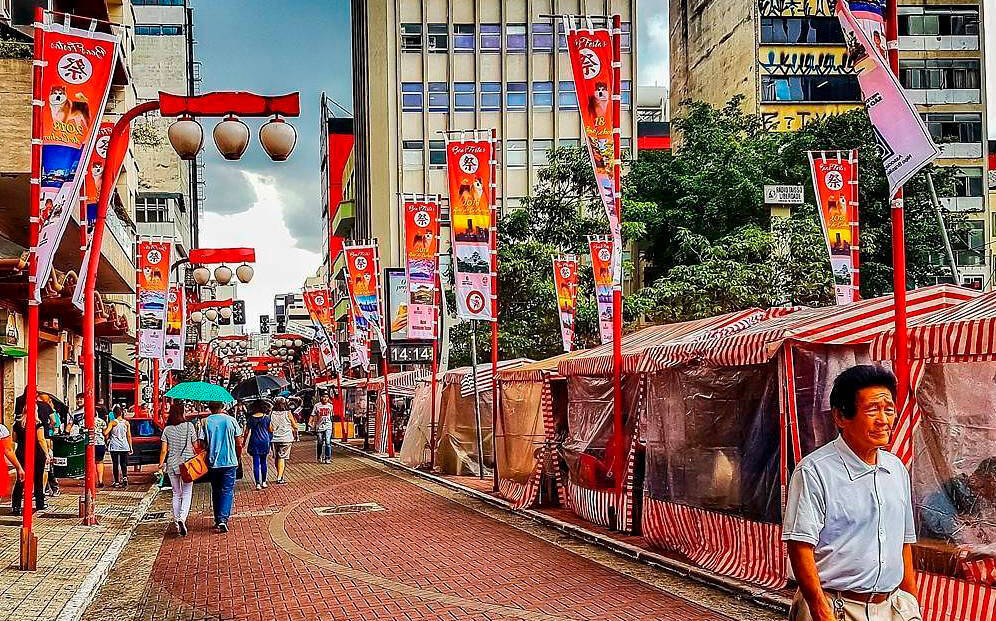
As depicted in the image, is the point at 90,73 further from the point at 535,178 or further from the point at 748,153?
the point at 535,178

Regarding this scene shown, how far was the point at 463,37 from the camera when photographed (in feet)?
198

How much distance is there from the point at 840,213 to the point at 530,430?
8196mm

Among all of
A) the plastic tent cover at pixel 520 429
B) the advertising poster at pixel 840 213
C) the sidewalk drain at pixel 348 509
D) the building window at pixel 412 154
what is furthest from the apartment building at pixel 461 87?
the sidewalk drain at pixel 348 509

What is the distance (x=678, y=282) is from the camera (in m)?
36.2

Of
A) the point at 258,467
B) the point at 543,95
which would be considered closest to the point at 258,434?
the point at 258,467

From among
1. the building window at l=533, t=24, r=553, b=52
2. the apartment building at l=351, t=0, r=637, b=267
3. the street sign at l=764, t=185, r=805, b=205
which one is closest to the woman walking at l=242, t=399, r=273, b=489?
the street sign at l=764, t=185, r=805, b=205

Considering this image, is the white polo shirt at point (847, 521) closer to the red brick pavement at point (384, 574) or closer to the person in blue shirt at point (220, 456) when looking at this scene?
the red brick pavement at point (384, 574)

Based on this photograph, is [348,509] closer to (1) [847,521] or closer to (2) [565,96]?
(1) [847,521]

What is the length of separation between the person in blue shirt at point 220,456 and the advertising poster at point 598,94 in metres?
6.16

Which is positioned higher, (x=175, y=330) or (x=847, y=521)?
(x=175, y=330)

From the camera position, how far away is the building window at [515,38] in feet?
199

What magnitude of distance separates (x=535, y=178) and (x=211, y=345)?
2623 centimetres

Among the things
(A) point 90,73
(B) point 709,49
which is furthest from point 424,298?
(B) point 709,49

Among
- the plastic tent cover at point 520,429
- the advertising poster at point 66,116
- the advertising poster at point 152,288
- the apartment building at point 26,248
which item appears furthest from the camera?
the advertising poster at point 152,288
